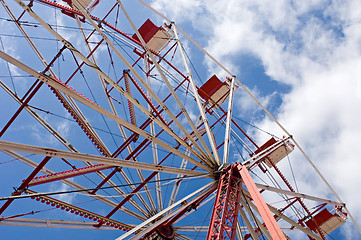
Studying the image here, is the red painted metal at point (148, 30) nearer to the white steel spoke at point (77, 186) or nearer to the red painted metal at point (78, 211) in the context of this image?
the white steel spoke at point (77, 186)

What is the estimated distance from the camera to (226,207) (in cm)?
1346

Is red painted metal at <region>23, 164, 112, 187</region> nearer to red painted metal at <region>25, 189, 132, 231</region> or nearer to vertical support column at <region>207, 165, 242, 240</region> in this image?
red painted metal at <region>25, 189, 132, 231</region>

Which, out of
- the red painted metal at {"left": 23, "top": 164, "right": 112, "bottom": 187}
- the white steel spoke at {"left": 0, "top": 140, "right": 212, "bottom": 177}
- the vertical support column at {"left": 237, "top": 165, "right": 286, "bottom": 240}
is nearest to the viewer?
the white steel spoke at {"left": 0, "top": 140, "right": 212, "bottom": 177}

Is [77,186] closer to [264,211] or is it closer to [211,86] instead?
[264,211]

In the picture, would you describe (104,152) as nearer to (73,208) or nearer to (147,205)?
(73,208)

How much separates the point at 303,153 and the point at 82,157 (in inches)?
685

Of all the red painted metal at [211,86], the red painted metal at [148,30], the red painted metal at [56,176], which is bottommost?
the red painted metal at [56,176]

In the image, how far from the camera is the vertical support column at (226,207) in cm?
1273

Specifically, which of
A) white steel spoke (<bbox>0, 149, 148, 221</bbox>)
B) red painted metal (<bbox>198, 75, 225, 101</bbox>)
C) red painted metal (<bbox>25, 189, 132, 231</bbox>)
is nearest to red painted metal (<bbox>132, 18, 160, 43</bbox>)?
red painted metal (<bbox>198, 75, 225, 101</bbox>)

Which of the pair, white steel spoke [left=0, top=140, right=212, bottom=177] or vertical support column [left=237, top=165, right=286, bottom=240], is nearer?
white steel spoke [left=0, top=140, right=212, bottom=177]

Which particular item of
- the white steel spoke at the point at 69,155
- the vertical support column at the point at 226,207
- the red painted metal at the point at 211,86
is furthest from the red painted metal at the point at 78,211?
the red painted metal at the point at 211,86

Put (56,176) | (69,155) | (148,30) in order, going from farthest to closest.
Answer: (148,30) → (56,176) → (69,155)

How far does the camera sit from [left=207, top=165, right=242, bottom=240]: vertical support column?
12727 millimetres

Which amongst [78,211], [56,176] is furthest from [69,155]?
[78,211]
